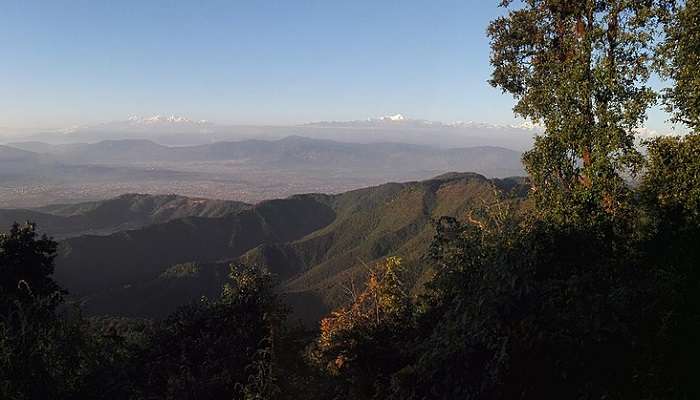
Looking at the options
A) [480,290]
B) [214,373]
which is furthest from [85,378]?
[480,290]

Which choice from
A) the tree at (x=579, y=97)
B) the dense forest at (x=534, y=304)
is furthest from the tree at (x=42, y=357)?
the tree at (x=579, y=97)

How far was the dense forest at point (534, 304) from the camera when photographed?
9078mm

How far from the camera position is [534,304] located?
32.3ft

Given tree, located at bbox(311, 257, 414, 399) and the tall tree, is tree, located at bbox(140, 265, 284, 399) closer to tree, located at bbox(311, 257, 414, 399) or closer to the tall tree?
tree, located at bbox(311, 257, 414, 399)

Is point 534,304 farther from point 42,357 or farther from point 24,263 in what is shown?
point 24,263

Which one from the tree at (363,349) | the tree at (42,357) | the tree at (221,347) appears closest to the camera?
the tree at (42,357)

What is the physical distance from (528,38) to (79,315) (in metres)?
18.4

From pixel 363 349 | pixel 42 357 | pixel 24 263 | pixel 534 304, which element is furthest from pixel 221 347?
pixel 24 263

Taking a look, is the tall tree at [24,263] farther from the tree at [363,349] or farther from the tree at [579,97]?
the tree at [579,97]

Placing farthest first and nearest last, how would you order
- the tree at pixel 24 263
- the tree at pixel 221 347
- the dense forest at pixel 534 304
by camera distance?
the tree at pixel 24 263, the tree at pixel 221 347, the dense forest at pixel 534 304

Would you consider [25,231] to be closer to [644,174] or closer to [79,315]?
[79,315]

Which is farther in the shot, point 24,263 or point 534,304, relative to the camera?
point 24,263

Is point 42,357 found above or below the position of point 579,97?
below

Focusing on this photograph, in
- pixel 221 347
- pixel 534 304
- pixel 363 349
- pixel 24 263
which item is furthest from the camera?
pixel 24 263
